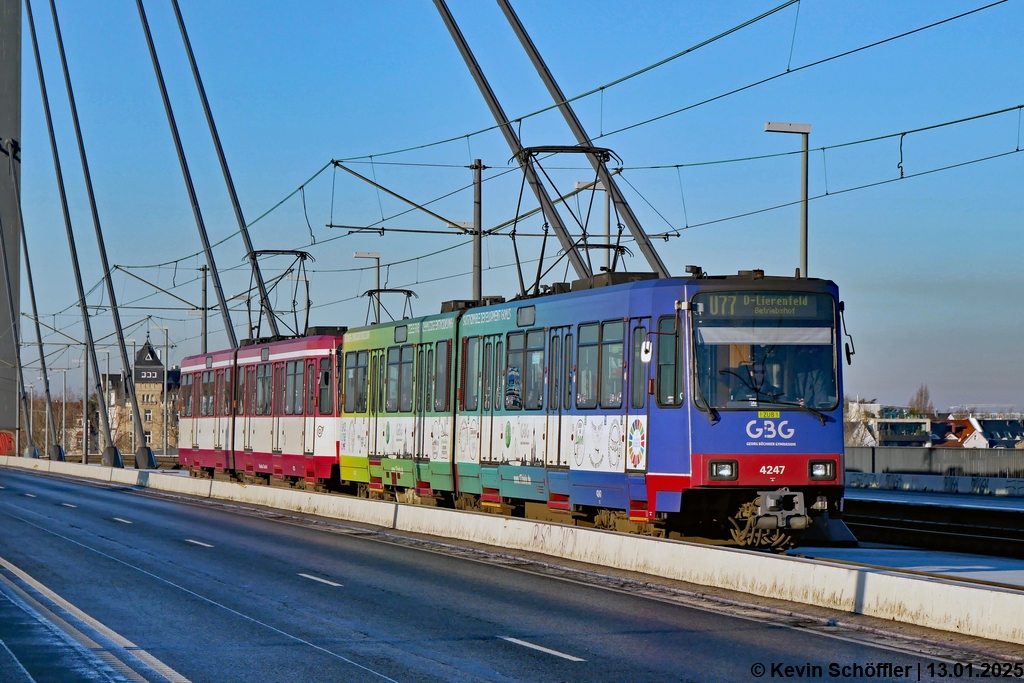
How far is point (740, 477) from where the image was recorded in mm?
18547

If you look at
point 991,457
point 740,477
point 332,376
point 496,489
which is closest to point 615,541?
point 740,477

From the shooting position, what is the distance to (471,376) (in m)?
25.5

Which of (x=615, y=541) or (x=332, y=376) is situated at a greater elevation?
(x=332, y=376)

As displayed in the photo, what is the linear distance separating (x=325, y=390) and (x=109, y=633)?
2168 cm

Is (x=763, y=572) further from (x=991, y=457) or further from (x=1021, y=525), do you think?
Answer: (x=991, y=457)

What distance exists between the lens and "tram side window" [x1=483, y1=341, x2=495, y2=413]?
2459 centimetres

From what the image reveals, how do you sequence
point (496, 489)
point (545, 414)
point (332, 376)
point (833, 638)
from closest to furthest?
point (833, 638) → point (545, 414) → point (496, 489) → point (332, 376)

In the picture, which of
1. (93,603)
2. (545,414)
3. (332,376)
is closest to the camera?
(93,603)

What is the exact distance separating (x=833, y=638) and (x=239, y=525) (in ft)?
56.5

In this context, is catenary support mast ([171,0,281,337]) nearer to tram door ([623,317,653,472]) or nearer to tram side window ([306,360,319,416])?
tram side window ([306,360,319,416])

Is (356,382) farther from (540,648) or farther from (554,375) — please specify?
(540,648)

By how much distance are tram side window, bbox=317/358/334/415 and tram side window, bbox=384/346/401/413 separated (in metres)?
3.75

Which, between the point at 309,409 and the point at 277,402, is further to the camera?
the point at 277,402

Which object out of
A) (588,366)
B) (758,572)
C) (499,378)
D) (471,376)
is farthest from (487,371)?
(758,572)
